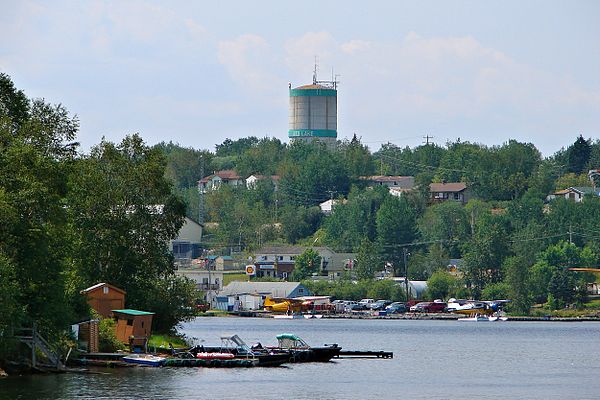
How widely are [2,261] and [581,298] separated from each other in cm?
13680

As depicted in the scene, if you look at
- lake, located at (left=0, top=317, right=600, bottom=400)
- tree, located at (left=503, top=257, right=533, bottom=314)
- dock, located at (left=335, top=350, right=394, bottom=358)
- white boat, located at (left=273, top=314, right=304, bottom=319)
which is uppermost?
tree, located at (left=503, top=257, right=533, bottom=314)

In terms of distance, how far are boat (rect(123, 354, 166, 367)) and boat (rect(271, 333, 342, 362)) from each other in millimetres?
11640

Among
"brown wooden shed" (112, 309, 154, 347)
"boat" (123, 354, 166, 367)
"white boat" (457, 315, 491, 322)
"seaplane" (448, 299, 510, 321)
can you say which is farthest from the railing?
"seaplane" (448, 299, 510, 321)

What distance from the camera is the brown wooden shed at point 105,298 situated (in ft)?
277

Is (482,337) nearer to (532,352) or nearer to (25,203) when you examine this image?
(532,352)

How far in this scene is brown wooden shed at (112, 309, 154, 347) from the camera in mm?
84125

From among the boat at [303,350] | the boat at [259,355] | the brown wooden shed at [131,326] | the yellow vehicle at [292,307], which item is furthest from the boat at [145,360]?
the yellow vehicle at [292,307]

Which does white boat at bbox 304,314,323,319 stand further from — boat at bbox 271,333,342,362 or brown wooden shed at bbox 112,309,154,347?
brown wooden shed at bbox 112,309,154,347

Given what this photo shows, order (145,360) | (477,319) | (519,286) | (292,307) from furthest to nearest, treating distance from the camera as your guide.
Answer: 1. (292,307)
2. (519,286)
3. (477,319)
4. (145,360)

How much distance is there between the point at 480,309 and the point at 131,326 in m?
112

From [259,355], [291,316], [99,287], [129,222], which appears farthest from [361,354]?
[291,316]

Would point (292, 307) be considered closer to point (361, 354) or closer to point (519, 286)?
point (519, 286)

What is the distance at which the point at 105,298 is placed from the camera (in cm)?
8512

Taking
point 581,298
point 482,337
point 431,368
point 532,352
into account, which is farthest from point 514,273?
point 431,368
